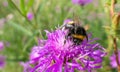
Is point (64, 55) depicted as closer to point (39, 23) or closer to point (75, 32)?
point (75, 32)

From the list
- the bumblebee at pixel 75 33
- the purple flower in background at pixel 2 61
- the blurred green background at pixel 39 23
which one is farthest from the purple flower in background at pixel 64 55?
the purple flower in background at pixel 2 61

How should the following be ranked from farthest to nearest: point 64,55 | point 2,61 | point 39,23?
point 2,61 < point 39,23 < point 64,55

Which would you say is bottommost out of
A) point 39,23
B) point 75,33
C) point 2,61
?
point 2,61

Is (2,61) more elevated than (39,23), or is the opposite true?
(39,23)

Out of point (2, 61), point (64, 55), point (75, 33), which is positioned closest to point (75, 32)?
point (75, 33)

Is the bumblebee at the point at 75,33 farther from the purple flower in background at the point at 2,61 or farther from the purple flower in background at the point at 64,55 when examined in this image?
the purple flower in background at the point at 2,61

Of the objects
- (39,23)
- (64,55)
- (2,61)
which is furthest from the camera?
(2,61)

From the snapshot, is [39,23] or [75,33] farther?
[39,23]
